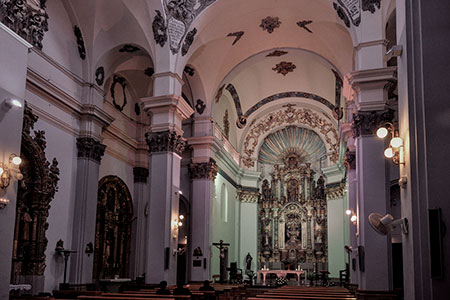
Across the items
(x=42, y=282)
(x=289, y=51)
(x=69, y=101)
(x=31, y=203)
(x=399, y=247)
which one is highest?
(x=289, y=51)

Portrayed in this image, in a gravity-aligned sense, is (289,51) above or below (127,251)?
above

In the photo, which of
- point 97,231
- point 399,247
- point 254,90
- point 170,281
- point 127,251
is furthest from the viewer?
point 254,90

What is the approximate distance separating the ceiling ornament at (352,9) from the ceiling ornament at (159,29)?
4.84 m

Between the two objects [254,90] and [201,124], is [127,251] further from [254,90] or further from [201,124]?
[254,90]

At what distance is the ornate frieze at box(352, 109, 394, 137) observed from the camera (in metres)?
11.8

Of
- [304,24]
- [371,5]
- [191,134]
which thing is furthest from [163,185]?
[371,5]

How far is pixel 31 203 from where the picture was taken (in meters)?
12.6

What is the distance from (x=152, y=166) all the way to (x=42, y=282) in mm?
4060

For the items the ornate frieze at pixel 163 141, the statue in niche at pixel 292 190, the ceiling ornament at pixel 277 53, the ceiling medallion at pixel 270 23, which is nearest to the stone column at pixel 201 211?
the ornate frieze at pixel 163 141

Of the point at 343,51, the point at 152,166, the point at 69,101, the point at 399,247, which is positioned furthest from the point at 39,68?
the point at 399,247

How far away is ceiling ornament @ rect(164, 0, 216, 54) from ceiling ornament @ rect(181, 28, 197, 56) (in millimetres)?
121

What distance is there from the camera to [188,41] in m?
14.5

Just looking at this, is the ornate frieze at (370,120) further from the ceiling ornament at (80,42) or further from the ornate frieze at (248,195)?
the ornate frieze at (248,195)

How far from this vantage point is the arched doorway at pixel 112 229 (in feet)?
51.9
